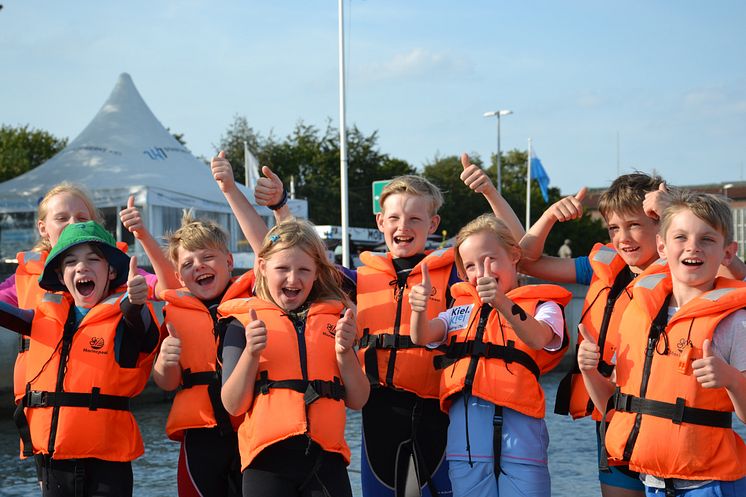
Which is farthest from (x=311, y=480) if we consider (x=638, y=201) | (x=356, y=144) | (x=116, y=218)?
(x=356, y=144)

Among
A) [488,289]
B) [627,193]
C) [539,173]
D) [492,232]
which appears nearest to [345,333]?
[488,289]

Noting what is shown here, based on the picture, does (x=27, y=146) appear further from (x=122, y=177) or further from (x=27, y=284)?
(x=27, y=284)

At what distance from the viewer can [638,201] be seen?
4.05 metres

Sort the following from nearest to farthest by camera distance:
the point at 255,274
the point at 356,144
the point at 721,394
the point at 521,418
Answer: the point at 721,394 → the point at 521,418 → the point at 255,274 → the point at 356,144

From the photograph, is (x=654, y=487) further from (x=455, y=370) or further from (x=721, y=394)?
(x=455, y=370)

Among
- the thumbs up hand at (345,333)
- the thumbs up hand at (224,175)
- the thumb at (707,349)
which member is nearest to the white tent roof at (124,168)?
the thumbs up hand at (224,175)

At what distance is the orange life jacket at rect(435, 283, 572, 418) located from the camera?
148 inches

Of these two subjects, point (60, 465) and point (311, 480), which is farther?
point (60, 465)

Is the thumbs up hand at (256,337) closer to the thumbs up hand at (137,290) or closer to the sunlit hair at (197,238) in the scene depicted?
the thumbs up hand at (137,290)

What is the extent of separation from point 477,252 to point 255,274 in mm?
1073

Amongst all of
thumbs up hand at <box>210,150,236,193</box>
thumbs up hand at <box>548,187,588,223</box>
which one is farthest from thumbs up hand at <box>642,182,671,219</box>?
thumbs up hand at <box>210,150,236,193</box>

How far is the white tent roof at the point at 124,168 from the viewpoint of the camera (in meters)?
20.8

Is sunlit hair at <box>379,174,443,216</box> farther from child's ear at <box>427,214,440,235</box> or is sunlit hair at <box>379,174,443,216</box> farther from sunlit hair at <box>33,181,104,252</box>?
sunlit hair at <box>33,181,104,252</box>

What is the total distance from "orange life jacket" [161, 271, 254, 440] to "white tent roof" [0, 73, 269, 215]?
53.7 feet
